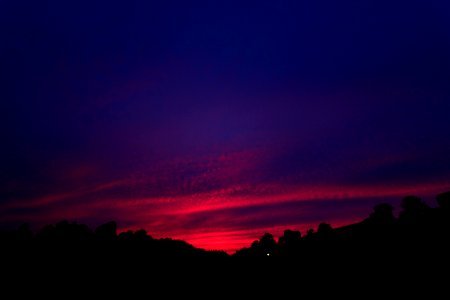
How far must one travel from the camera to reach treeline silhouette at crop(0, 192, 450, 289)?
95.5 ft

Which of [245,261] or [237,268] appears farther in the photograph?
[245,261]

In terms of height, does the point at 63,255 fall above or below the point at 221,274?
above

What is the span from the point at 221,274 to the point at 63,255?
15738 millimetres

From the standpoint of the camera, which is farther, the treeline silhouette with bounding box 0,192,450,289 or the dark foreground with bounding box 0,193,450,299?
the treeline silhouette with bounding box 0,192,450,289

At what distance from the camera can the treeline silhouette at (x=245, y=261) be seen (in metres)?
29.1

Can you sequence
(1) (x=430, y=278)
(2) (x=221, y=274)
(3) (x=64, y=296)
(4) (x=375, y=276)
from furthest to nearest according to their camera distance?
(2) (x=221, y=274)
(3) (x=64, y=296)
(4) (x=375, y=276)
(1) (x=430, y=278)

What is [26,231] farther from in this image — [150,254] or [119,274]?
[119,274]

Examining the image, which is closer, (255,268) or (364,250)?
(364,250)

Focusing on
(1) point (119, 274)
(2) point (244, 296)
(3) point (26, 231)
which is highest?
(3) point (26, 231)

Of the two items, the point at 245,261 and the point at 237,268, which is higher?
the point at 245,261

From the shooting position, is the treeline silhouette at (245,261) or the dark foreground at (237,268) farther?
the treeline silhouette at (245,261)

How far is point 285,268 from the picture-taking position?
124 ft

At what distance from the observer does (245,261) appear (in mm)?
50250

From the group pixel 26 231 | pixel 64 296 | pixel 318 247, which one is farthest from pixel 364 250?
pixel 26 231
